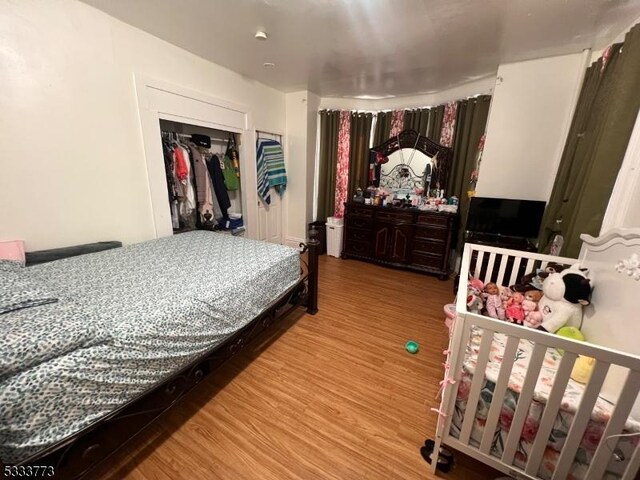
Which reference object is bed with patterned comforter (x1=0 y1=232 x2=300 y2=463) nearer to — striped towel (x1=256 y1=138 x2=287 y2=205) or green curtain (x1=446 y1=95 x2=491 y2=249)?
striped towel (x1=256 y1=138 x2=287 y2=205)

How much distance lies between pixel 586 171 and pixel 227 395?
2951 millimetres

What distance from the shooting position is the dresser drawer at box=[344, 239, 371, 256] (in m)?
3.79

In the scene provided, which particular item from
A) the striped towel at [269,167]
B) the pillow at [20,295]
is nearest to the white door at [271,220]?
the striped towel at [269,167]

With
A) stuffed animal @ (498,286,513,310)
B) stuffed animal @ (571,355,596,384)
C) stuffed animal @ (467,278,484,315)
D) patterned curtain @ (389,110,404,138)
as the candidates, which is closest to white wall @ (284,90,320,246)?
patterned curtain @ (389,110,404,138)

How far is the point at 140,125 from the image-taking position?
2.23m

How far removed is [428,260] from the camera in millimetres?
3398

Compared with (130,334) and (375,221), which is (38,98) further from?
Answer: (375,221)

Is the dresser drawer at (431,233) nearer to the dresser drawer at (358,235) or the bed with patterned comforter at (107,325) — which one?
the dresser drawer at (358,235)

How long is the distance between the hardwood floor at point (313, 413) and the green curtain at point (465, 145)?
5.83ft

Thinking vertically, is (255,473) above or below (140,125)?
below

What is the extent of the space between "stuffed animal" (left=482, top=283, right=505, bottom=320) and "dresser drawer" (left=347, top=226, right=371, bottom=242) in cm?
191

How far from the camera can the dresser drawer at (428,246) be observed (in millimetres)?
3300

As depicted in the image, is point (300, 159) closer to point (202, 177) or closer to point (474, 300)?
point (202, 177)

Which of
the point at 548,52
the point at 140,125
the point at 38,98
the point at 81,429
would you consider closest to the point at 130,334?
the point at 81,429
